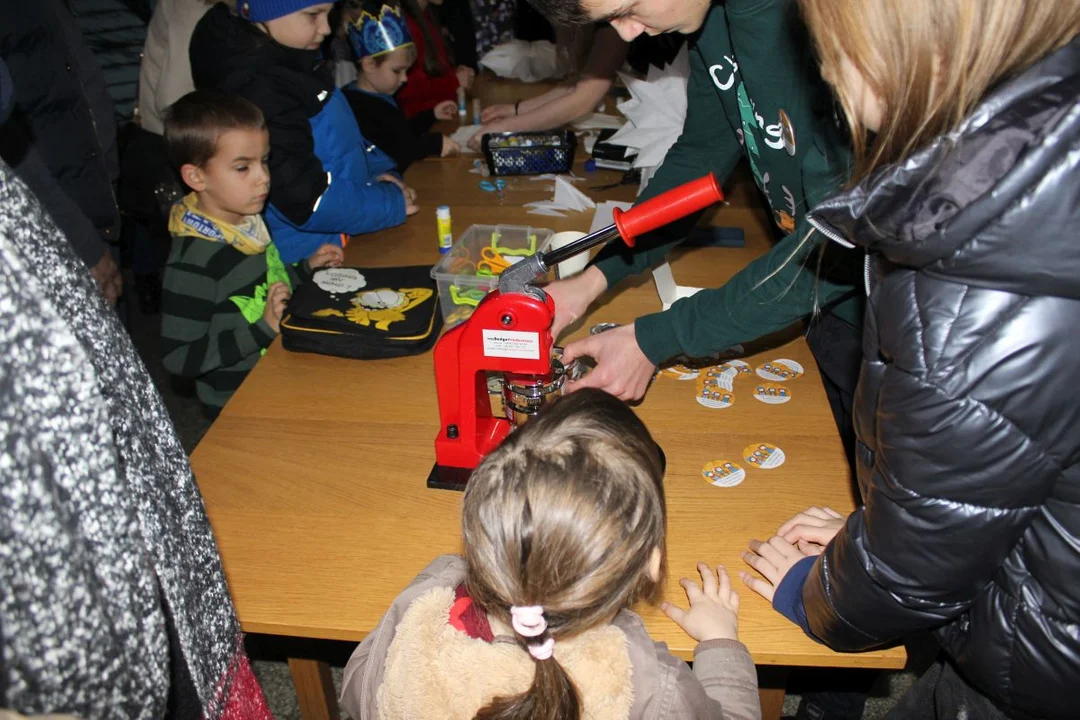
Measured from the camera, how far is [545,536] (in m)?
0.83

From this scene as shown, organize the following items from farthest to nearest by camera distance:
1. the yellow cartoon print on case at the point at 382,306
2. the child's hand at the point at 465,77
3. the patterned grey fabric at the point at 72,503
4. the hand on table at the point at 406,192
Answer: the child's hand at the point at 465,77, the hand on table at the point at 406,192, the yellow cartoon print on case at the point at 382,306, the patterned grey fabric at the point at 72,503

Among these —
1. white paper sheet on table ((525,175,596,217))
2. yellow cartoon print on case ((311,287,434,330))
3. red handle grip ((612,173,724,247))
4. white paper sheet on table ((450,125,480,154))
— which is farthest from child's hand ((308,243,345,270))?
red handle grip ((612,173,724,247))

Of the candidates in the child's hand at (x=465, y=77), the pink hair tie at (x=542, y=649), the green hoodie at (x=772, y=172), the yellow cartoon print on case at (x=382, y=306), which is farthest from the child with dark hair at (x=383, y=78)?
the pink hair tie at (x=542, y=649)

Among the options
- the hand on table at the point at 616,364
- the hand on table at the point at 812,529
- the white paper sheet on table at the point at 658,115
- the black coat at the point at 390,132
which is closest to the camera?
the hand on table at the point at 812,529

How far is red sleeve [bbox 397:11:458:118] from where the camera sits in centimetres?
336

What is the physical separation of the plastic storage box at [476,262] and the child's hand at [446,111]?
1.57 m

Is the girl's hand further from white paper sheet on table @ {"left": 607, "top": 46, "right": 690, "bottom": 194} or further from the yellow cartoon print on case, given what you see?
the yellow cartoon print on case

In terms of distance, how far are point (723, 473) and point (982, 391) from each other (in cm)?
60

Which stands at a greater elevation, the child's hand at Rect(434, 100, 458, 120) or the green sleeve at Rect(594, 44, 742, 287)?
the green sleeve at Rect(594, 44, 742, 287)

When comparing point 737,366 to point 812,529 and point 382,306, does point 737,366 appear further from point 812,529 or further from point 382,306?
point 382,306

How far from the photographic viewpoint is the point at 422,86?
11.2 ft

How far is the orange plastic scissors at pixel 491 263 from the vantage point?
1719mm

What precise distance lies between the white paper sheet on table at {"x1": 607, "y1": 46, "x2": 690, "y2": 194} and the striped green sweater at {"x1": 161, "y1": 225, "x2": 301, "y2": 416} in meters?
1.09

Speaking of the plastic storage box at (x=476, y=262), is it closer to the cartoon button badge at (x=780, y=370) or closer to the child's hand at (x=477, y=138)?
the cartoon button badge at (x=780, y=370)
